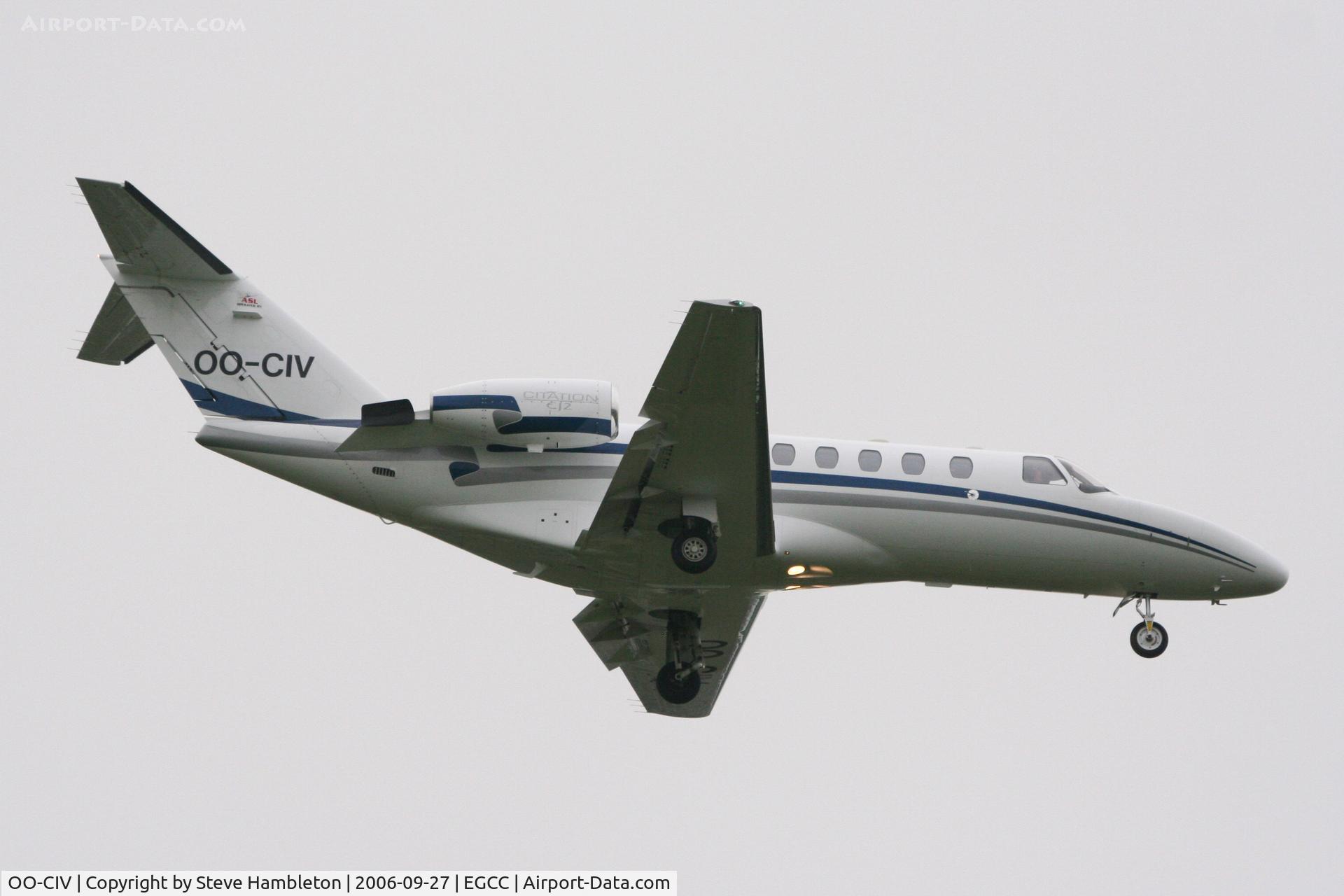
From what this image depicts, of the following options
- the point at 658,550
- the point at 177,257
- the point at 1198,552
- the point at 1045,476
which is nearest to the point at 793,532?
the point at 658,550

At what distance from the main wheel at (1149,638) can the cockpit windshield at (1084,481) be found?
1880 millimetres

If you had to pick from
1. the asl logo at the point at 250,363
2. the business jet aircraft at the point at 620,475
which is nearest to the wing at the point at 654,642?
the business jet aircraft at the point at 620,475

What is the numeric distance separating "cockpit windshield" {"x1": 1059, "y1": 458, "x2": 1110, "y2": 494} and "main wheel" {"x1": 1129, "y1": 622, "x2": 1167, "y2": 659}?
1880 mm

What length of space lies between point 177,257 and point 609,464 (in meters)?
5.52

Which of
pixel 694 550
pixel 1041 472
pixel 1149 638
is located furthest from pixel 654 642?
pixel 1149 638

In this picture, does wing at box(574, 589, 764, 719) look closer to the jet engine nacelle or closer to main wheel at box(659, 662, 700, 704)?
main wheel at box(659, 662, 700, 704)

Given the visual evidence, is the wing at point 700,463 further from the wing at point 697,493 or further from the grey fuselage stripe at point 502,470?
the grey fuselage stripe at point 502,470

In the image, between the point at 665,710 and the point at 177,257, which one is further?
the point at 665,710

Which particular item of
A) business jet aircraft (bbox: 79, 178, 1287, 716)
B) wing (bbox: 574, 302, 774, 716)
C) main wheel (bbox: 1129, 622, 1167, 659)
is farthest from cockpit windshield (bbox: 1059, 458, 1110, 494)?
wing (bbox: 574, 302, 774, 716)

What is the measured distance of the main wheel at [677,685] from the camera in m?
20.3

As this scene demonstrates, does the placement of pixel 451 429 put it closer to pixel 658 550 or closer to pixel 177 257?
pixel 658 550

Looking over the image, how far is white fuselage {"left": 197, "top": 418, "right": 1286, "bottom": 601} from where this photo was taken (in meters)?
17.4

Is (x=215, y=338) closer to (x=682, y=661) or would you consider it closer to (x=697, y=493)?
(x=697, y=493)

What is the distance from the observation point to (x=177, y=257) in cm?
1750
